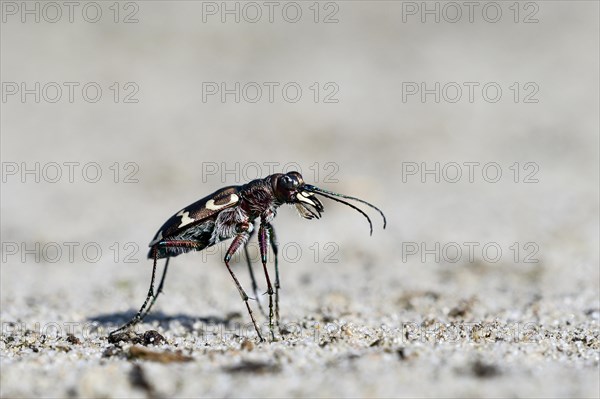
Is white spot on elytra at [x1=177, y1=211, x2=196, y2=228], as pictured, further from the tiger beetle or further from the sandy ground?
the sandy ground

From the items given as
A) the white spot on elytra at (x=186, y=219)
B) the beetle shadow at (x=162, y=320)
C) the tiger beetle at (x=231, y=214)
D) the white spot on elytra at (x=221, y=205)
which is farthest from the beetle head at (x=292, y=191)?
the beetle shadow at (x=162, y=320)

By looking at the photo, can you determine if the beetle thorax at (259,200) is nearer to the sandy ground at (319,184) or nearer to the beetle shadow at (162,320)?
the sandy ground at (319,184)

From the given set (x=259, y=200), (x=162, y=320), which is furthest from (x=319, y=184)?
(x=259, y=200)

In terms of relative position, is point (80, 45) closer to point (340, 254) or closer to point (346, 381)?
point (340, 254)

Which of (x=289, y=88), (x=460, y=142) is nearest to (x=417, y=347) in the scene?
(x=460, y=142)

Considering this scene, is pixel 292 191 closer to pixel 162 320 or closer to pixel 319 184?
pixel 162 320

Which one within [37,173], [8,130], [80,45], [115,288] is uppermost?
[80,45]
